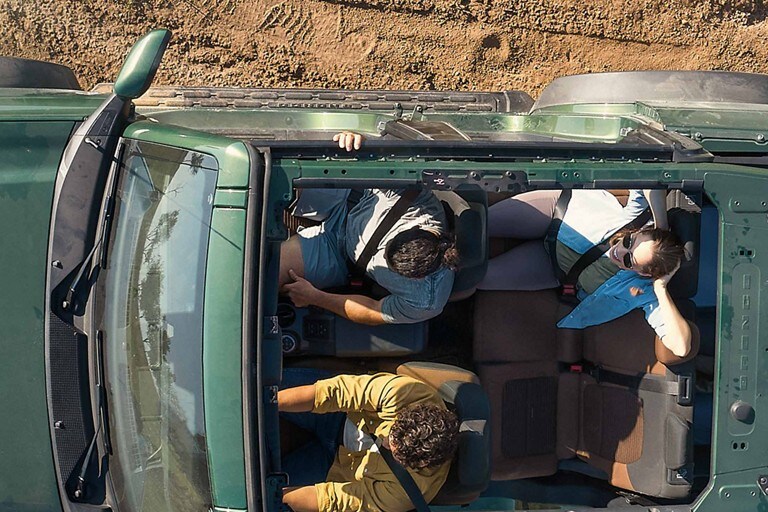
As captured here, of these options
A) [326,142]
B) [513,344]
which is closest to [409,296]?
[513,344]

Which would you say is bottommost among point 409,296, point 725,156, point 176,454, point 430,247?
point 176,454

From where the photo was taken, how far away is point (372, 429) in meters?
3.31

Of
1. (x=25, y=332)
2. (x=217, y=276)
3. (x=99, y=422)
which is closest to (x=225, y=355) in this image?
(x=217, y=276)

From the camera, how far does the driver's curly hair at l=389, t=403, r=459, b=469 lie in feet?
9.98

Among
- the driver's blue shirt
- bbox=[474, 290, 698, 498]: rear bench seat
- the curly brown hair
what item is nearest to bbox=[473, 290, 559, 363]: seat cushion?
bbox=[474, 290, 698, 498]: rear bench seat

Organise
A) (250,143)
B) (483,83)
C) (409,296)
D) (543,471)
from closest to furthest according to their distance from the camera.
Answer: (250,143)
(409,296)
(543,471)
(483,83)

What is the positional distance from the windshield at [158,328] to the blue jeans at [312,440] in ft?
2.38

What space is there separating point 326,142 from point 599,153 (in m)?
0.86

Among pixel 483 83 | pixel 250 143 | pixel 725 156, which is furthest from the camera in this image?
pixel 483 83

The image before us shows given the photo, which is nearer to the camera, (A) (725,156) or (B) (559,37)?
(A) (725,156)

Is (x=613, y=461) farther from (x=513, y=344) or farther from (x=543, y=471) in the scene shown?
(x=513, y=344)

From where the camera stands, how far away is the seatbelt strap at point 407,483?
3.05 metres

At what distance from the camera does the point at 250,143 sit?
269 centimetres

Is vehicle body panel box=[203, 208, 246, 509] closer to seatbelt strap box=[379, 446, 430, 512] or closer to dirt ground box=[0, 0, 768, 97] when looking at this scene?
seatbelt strap box=[379, 446, 430, 512]
